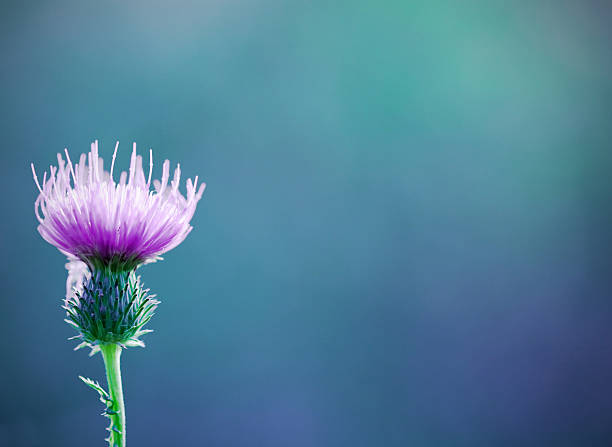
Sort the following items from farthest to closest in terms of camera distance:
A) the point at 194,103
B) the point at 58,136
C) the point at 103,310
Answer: the point at 194,103
the point at 58,136
the point at 103,310

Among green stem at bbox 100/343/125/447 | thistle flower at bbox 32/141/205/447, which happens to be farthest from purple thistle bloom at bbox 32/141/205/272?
green stem at bbox 100/343/125/447

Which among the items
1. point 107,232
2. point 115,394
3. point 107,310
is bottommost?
point 115,394

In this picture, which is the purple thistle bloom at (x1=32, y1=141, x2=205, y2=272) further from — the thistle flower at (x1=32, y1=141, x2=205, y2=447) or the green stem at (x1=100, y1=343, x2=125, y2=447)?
the green stem at (x1=100, y1=343, x2=125, y2=447)

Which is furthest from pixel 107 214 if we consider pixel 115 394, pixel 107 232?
pixel 115 394

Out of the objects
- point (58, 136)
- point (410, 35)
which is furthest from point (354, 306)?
point (58, 136)

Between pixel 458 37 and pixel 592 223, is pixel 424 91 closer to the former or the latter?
pixel 458 37

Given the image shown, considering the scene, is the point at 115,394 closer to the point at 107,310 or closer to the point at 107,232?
the point at 107,310

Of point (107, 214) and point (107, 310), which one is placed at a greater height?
point (107, 214)
